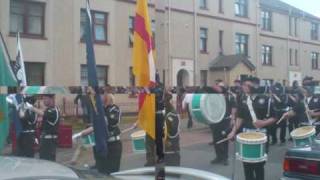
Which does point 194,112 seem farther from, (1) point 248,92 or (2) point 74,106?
(2) point 74,106

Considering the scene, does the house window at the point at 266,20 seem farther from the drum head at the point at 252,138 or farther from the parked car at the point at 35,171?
the parked car at the point at 35,171

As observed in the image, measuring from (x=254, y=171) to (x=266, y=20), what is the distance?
36701 millimetres

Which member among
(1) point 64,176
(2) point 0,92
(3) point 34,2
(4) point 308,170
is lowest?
(4) point 308,170

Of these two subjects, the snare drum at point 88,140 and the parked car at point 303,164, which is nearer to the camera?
the parked car at point 303,164

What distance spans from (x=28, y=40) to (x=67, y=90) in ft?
56.5

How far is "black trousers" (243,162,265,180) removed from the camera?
305 inches

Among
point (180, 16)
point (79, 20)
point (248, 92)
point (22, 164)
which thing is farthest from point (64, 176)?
point (180, 16)

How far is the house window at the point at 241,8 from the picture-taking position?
39219 mm

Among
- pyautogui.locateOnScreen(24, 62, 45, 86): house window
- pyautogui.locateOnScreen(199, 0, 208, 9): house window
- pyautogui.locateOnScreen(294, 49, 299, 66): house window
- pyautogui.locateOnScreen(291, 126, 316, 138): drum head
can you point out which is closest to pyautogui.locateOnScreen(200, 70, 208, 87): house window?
pyautogui.locateOnScreen(199, 0, 208, 9): house window

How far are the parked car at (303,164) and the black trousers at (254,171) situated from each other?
3.97 feet

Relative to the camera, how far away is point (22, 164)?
9.17 feet

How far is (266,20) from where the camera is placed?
142 ft

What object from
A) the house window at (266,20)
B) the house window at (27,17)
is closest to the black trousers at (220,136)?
the house window at (27,17)

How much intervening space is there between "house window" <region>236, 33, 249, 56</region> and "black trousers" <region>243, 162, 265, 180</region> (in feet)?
104
